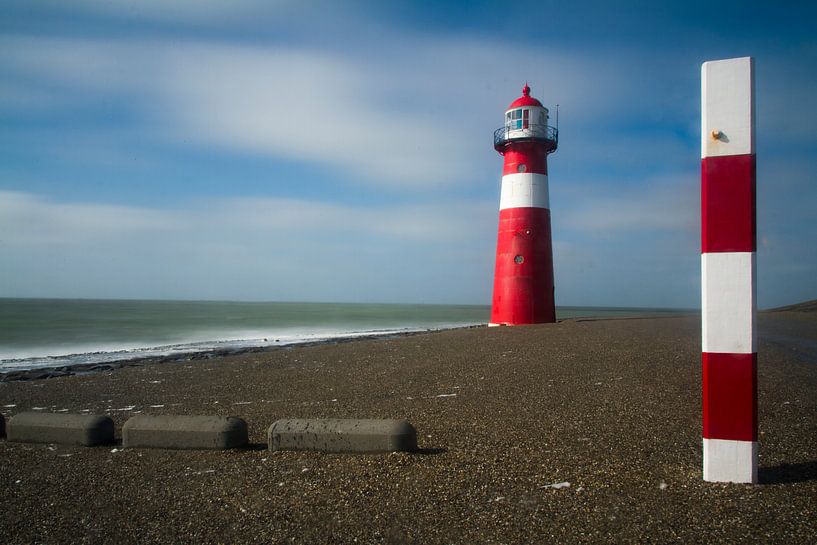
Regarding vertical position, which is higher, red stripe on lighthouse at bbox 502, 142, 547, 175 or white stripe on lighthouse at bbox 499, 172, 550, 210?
red stripe on lighthouse at bbox 502, 142, 547, 175

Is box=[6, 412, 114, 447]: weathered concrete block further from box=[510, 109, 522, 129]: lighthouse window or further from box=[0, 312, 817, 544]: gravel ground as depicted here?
box=[510, 109, 522, 129]: lighthouse window

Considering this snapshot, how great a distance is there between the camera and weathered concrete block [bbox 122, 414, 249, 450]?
512cm

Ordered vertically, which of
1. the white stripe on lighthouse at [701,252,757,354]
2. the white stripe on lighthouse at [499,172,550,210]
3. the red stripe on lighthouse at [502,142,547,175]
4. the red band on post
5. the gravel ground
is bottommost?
the gravel ground

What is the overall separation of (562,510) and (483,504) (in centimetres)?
48

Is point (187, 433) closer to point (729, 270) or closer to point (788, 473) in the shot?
point (729, 270)

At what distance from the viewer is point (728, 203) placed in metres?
3.79

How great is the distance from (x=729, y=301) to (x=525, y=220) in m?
16.4

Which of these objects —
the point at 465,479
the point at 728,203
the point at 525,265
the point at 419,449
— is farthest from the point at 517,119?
the point at 465,479

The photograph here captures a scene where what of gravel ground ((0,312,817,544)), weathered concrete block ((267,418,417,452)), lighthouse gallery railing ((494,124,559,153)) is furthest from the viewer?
lighthouse gallery railing ((494,124,559,153))

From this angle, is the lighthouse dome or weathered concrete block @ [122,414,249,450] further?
the lighthouse dome

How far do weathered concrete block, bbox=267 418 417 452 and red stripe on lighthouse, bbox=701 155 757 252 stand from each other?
105 inches

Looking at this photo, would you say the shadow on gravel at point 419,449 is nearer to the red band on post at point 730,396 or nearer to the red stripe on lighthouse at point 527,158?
the red band on post at point 730,396

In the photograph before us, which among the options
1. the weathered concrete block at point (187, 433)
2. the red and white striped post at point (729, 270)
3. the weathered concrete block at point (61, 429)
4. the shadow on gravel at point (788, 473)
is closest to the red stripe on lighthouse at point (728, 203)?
the red and white striped post at point (729, 270)

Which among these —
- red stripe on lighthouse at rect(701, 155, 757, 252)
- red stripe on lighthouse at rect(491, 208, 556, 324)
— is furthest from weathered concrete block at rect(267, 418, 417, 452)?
red stripe on lighthouse at rect(491, 208, 556, 324)
